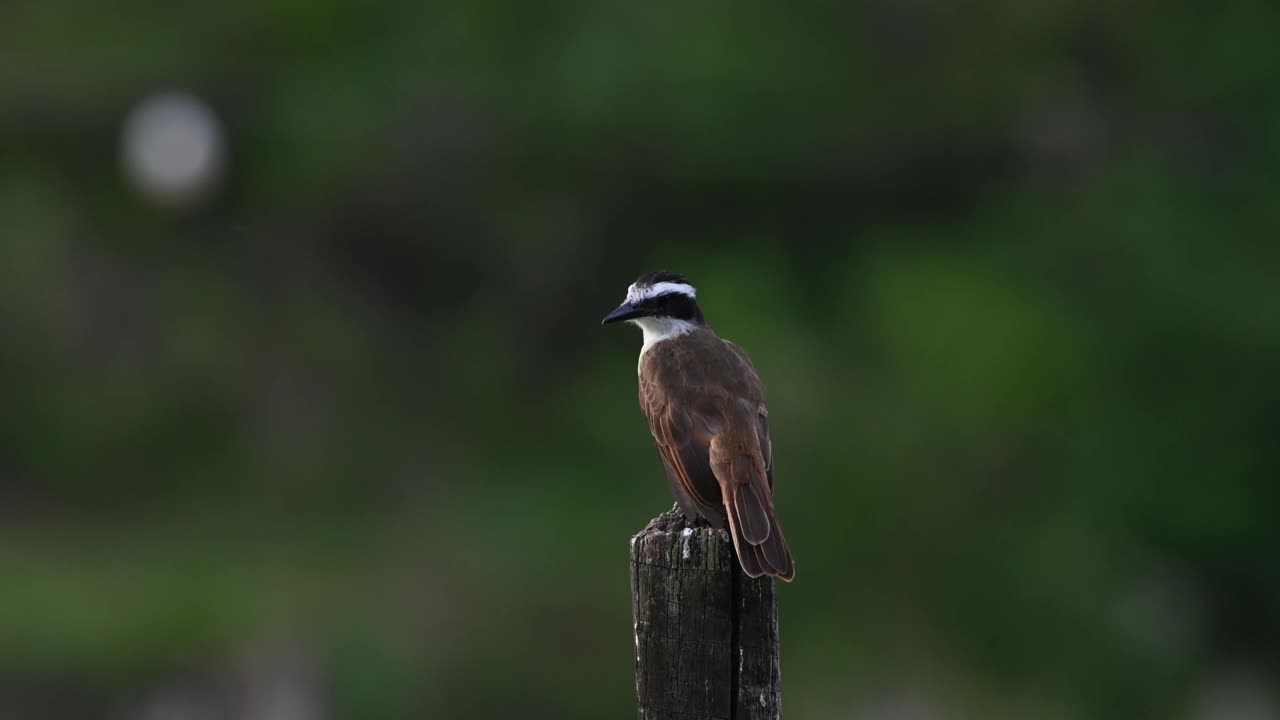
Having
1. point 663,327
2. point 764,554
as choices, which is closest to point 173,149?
point 663,327

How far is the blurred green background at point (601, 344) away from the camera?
539 inches

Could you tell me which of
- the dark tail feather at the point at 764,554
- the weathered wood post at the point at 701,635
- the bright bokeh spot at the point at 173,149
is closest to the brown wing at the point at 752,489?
the dark tail feather at the point at 764,554

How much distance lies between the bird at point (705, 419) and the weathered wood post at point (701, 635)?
0.54 feet

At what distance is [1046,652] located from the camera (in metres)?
13.8

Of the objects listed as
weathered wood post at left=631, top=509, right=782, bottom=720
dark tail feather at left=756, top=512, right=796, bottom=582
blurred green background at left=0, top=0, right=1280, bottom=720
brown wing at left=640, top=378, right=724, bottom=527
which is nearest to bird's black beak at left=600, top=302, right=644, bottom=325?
brown wing at left=640, top=378, right=724, bottom=527

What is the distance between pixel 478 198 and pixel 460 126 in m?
0.97

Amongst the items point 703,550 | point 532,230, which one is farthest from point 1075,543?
point 703,550

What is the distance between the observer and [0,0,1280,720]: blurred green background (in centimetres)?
1368

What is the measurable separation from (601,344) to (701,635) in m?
11.4

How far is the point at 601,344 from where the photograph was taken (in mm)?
16344

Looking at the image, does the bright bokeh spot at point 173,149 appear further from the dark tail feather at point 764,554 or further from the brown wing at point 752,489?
the dark tail feather at point 764,554

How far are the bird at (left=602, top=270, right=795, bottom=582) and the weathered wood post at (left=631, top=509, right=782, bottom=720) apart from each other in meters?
0.16

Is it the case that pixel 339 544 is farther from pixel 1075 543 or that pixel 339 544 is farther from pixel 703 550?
pixel 703 550

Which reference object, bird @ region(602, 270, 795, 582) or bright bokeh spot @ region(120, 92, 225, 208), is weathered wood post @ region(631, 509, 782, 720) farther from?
bright bokeh spot @ region(120, 92, 225, 208)
